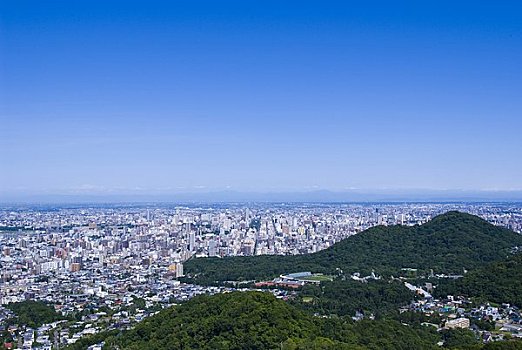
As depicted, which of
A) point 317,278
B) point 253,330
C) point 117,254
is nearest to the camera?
point 253,330

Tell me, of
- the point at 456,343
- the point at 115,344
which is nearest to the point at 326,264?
the point at 456,343

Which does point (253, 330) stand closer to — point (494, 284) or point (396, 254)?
point (494, 284)

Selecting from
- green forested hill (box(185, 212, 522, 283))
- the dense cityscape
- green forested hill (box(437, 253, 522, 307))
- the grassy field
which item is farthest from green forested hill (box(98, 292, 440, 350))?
green forested hill (box(185, 212, 522, 283))

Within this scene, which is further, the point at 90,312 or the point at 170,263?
the point at 170,263

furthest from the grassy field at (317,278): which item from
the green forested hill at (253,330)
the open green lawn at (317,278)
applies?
the green forested hill at (253,330)

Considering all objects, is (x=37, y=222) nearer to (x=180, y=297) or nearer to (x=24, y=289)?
(x=24, y=289)

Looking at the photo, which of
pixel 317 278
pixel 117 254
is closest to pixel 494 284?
pixel 317 278
